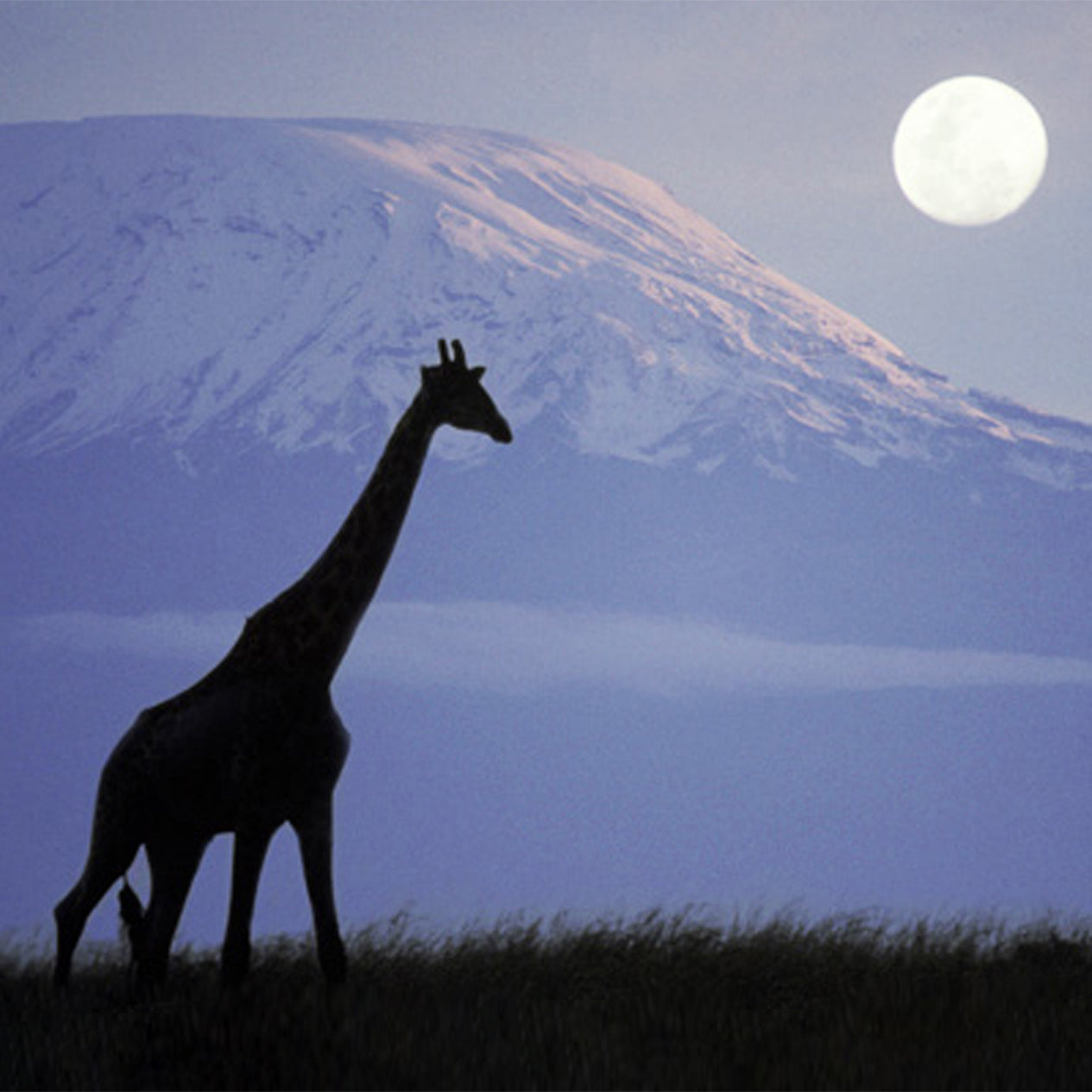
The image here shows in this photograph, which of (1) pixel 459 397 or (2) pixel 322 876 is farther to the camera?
(1) pixel 459 397

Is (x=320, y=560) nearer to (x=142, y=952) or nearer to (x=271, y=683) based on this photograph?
(x=271, y=683)

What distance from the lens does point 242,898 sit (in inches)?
269

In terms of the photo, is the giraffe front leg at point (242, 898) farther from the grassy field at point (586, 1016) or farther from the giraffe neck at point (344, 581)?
the giraffe neck at point (344, 581)

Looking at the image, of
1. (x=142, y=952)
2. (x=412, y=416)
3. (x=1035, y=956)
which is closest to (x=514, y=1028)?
(x=142, y=952)

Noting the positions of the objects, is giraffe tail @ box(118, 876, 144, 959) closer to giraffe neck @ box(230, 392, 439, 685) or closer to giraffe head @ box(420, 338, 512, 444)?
giraffe neck @ box(230, 392, 439, 685)

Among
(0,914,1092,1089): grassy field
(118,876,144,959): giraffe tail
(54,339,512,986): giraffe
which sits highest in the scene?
(54,339,512,986): giraffe

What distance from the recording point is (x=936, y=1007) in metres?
7.05

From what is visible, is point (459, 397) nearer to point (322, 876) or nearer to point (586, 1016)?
point (322, 876)

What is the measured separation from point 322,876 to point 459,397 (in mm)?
2052

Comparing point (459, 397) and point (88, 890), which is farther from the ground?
point (459, 397)

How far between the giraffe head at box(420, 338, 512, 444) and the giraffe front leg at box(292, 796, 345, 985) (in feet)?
5.47

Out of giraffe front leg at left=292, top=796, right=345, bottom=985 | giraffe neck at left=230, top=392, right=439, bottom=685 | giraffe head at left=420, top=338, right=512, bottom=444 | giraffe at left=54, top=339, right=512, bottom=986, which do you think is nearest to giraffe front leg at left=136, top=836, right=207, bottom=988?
giraffe at left=54, top=339, right=512, bottom=986

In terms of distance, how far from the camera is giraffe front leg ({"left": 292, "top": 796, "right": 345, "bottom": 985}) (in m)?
6.73

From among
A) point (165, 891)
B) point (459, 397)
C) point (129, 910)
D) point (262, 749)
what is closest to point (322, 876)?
point (262, 749)
